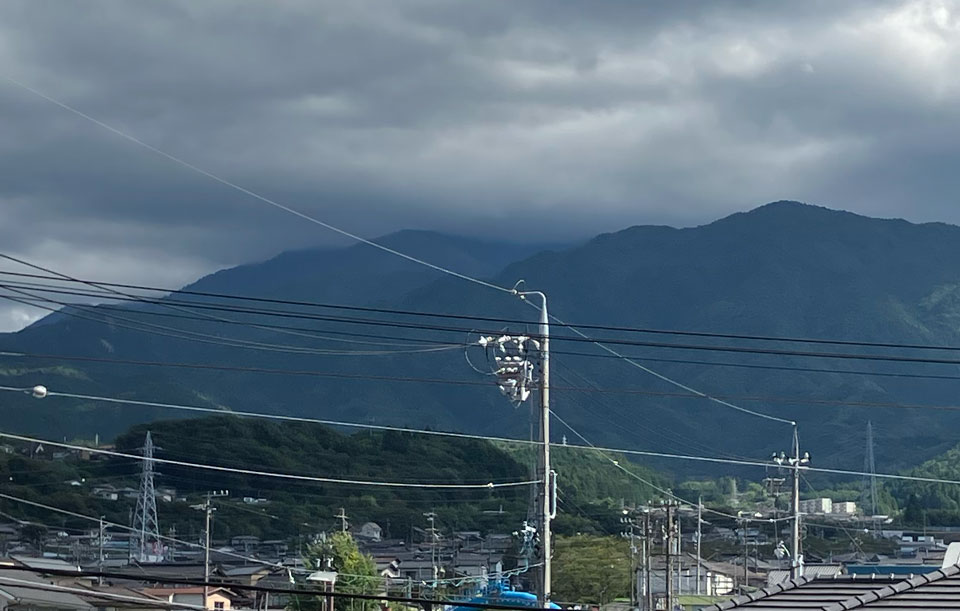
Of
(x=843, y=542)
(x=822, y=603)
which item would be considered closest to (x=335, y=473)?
(x=843, y=542)

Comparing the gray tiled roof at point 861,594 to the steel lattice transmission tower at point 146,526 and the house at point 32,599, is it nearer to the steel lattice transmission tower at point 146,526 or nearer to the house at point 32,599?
the house at point 32,599

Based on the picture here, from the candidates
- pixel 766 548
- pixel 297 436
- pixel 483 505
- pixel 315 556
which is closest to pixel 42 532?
pixel 297 436

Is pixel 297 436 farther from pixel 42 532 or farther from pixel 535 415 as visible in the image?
pixel 535 415

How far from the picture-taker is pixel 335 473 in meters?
108

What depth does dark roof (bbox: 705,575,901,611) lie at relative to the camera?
18.5 meters

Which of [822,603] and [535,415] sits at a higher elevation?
[535,415]

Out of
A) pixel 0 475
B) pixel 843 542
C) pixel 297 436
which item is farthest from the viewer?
pixel 843 542

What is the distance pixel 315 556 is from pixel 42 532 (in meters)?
35.7

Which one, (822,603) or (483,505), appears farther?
(483,505)

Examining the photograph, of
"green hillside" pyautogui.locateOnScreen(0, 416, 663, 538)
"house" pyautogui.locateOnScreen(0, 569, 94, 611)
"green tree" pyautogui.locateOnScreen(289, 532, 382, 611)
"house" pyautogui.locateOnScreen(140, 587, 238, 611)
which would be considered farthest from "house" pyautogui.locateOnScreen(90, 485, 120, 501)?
"house" pyautogui.locateOnScreen(0, 569, 94, 611)

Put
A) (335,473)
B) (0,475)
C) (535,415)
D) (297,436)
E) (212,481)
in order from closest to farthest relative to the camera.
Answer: (535,415) → (0,475) → (335,473) → (297,436) → (212,481)

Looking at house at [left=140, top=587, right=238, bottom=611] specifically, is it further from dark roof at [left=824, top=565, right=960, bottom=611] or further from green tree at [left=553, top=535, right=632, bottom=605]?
dark roof at [left=824, top=565, right=960, bottom=611]

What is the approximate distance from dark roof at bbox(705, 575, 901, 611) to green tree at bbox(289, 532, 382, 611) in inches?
1503

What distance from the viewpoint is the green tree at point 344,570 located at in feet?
189
